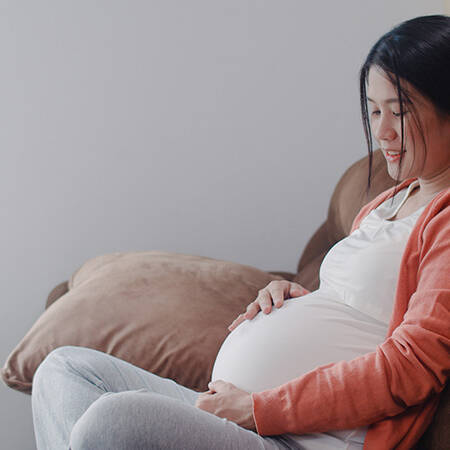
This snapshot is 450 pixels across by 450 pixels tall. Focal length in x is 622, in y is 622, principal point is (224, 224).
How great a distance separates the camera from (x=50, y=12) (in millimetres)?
2102

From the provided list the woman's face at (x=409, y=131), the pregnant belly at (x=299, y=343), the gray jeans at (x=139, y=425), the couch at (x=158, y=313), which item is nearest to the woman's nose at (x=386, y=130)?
the woman's face at (x=409, y=131)

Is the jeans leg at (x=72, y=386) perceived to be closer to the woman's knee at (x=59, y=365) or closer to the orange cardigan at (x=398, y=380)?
the woman's knee at (x=59, y=365)

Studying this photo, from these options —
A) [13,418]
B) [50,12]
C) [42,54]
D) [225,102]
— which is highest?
[50,12]

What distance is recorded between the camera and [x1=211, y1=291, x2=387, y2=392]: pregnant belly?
99cm

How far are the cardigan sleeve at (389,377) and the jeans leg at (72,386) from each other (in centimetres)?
29

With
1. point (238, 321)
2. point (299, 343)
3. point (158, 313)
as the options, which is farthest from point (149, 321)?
point (299, 343)

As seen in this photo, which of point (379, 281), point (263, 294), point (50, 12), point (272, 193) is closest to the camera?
point (379, 281)

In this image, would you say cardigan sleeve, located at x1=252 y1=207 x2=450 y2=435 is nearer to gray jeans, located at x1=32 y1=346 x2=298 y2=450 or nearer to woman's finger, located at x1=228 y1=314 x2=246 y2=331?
gray jeans, located at x1=32 y1=346 x2=298 y2=450

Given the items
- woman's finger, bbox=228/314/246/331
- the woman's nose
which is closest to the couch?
woman's finger, bbox=228/314/246/331

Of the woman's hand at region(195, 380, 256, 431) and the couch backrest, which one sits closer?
the woman's hand at region(195, 380, 256, 431)

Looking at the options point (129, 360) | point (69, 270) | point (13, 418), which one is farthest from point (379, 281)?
point (13, 418)

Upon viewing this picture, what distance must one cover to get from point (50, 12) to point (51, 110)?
1.07 ft

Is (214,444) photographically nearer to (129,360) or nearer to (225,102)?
(129,360)

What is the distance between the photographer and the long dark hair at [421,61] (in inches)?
37.2
